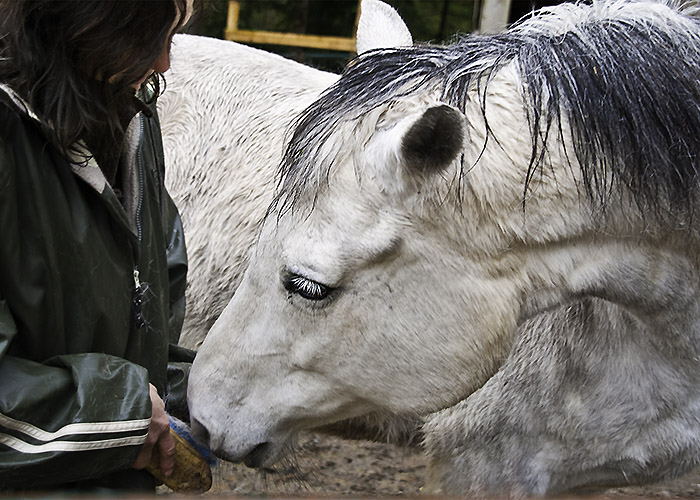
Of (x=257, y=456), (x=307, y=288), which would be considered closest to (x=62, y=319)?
(x=307, y=288)

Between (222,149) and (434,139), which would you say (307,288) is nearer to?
(434,139)

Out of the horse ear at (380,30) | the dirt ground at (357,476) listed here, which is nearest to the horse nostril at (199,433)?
the horse ear at (380,30)

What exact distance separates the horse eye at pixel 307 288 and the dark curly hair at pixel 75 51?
53cm

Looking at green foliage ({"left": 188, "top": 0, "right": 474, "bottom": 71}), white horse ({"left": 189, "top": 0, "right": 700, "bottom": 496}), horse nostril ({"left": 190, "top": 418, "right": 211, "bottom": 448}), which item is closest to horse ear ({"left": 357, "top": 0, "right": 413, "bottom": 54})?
white horse ({"left": 189, "top": 0, "right": 700, "bottom": 496})

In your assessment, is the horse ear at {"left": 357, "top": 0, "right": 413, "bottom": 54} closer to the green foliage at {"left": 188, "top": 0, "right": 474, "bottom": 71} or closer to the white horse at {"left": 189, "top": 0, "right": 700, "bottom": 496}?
the white horse at {"left": 189, "top": 0, "right": 700, "bottom": 496}

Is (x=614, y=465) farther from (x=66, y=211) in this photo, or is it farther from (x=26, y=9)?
(x=26, y=9)

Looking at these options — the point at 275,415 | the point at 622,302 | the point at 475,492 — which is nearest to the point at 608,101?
the point at 622,302

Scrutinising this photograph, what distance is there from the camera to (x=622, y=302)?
177 centimetres

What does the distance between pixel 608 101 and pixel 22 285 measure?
1224 mm

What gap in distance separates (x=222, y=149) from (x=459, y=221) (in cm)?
167

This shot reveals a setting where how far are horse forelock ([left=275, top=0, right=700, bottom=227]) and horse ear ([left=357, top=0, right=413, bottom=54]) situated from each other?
0.60 metres

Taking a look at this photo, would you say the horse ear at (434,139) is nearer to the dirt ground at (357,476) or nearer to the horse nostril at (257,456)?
the horse nostril at (257,456)

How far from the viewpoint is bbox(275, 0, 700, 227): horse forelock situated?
154 cm

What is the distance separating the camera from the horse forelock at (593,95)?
154 cm
